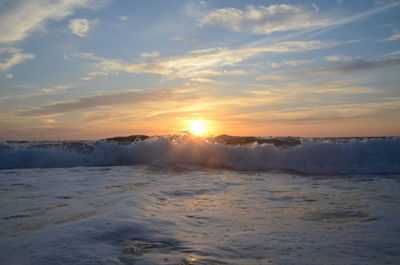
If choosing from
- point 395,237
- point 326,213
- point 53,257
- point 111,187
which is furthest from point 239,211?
point 111,187

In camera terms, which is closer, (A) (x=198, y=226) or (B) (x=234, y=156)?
(A) (x=198, y=226)

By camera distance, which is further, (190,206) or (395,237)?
(190,206)

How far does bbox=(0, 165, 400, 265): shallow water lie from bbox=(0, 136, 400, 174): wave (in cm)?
550

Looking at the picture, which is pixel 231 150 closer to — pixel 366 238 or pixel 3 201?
pixel 3 201

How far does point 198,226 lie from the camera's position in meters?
4.06

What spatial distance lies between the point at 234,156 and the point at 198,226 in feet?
32.6

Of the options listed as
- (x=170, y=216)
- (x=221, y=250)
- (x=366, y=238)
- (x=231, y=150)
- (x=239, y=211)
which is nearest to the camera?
(x=221, y=250)

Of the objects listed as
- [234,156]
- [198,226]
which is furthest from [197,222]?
[234,156]

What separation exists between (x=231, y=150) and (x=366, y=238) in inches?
419

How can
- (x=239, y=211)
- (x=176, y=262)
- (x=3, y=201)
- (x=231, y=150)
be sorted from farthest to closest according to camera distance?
(x=231, y=150) → (x=3, y=201) → (x=239, y=211) → (x=176, y=262)

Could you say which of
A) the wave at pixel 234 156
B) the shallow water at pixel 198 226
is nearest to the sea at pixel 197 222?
the shallow water at pixel 198 226

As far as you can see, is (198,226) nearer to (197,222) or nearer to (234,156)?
(197,222)

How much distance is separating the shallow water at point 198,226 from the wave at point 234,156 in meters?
5.50

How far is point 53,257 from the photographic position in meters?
2.92
